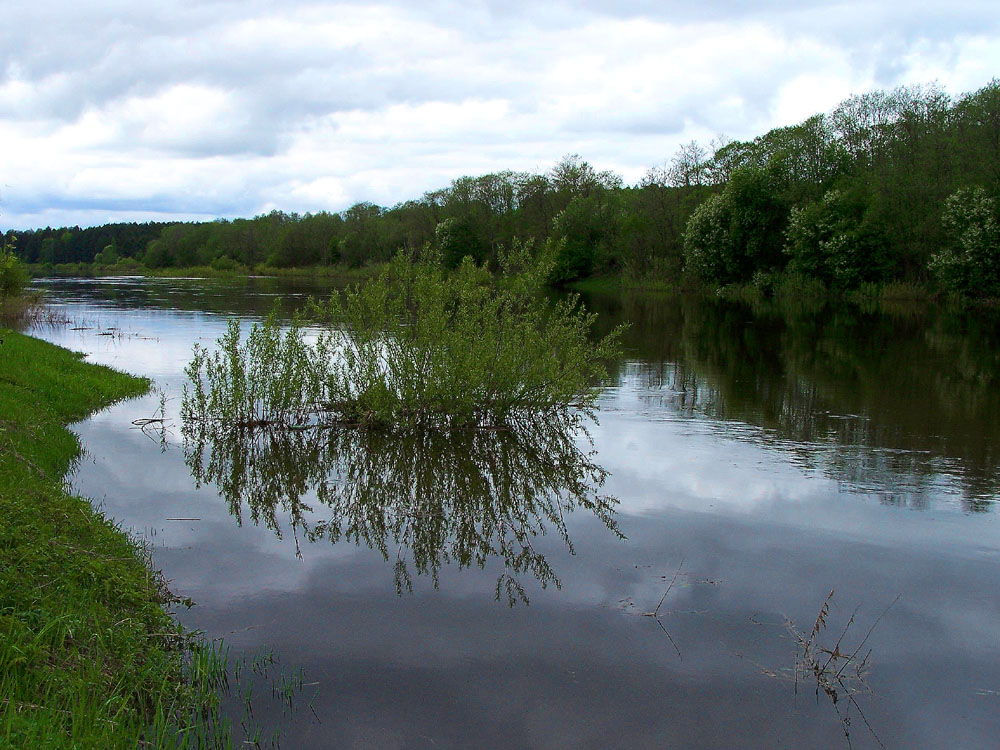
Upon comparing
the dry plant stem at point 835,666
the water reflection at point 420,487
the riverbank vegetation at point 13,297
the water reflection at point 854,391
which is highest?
the riverbank vegetation at point 13,297

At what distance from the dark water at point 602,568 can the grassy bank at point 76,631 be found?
20.8 inches

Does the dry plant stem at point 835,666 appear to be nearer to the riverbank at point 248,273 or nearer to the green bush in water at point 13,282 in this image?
the green bush in water at point 13,282

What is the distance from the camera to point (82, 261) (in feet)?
494

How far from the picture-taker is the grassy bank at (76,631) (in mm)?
4367

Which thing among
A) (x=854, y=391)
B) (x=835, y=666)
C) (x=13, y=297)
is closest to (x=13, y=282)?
(x=13, y=297)

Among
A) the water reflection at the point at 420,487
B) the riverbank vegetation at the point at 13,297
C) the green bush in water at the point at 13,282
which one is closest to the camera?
the water reflection at the point at 420,487

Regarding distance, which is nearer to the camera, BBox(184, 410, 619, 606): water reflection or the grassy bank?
the grassy bank

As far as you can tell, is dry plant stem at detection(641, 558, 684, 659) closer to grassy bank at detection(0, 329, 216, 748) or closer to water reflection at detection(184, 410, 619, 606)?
water reflection at detection(184, 410, 619, 606)

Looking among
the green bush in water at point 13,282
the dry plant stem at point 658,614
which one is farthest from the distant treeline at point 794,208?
the dry plant stem at point 658,614

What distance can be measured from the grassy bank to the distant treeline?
18.5 meters

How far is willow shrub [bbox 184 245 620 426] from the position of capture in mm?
12617

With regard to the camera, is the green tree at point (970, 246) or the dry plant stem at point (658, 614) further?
the green tree at point (970, 246)

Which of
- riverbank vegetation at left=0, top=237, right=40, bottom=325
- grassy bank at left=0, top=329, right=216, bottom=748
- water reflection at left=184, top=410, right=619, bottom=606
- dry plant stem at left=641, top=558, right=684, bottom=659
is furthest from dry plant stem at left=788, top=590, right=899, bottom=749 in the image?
riverbank vegetation at left=0, top=237, right=40, bottom=325

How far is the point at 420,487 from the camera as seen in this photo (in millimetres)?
10156
